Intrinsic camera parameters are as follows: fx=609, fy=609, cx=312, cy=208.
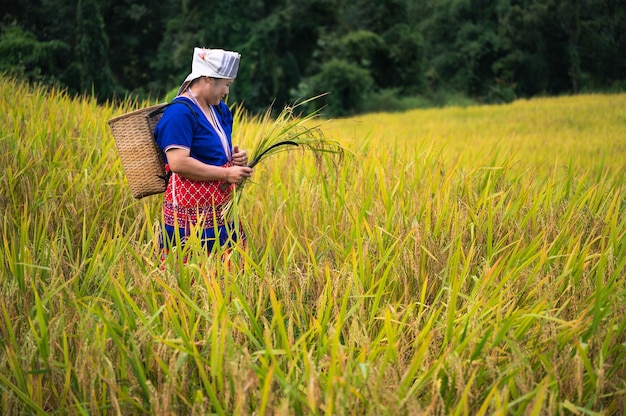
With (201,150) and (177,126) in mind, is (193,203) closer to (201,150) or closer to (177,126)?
(201,150)

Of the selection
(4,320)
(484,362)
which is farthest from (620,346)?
(4,320)

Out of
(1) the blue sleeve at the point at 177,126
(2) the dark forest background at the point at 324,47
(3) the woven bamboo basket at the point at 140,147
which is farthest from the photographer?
(2) the dark forest background at the point at 324,47

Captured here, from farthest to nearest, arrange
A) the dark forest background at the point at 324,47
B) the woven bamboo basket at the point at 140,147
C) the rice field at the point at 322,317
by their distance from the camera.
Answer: the dark forest background at the point at 324,47 < the woven bamboo basket at the point at 140,147 < the rice field at the point at 322,317

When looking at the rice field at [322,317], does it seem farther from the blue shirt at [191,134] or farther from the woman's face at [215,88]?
the woman's face at [215,88]

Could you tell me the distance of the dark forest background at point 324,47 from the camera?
19203 mm

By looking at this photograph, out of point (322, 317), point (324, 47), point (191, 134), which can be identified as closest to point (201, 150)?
point (191, 134)

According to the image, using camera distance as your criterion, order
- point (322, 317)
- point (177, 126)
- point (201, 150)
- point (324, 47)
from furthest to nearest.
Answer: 1. point (324, 47)
2. point (201, 150)
3. point (177, 126)
4. point (322, 317)

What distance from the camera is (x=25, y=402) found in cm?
138

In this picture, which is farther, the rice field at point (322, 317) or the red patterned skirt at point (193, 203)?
the red patterned skirt at point (193, 203)

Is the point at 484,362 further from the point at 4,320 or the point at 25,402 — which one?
the point at 4,320

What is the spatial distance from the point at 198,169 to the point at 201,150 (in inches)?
4.8

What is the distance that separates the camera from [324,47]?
22.2m

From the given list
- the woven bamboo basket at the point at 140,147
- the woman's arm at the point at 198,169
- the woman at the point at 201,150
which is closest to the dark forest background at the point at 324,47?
the woven bamboo basket at the point at 140,147

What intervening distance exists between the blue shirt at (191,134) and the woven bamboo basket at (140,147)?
46 millimetres
